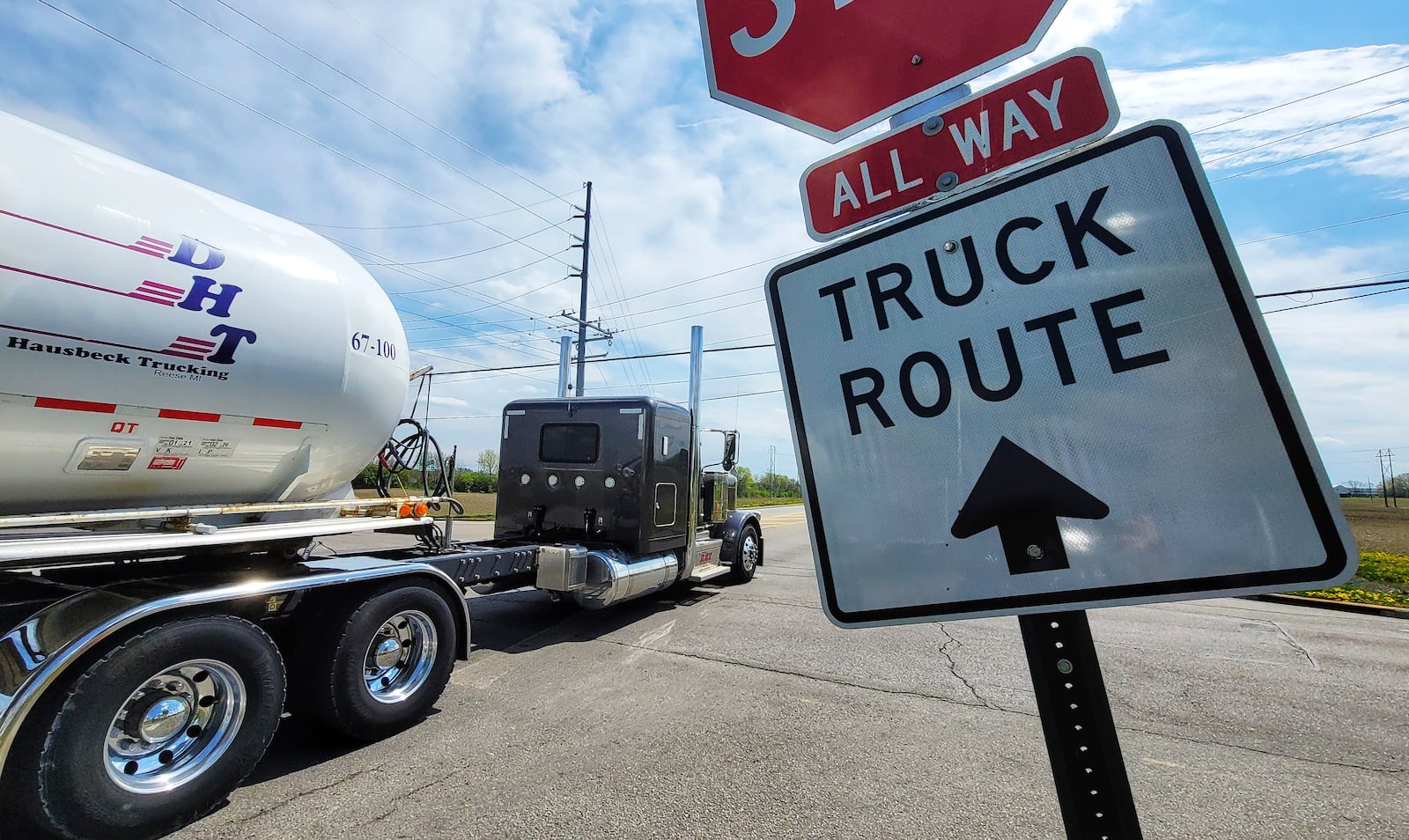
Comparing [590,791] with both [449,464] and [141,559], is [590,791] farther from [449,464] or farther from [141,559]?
[449,464]

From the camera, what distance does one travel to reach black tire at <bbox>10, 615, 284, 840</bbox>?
2.59 meters

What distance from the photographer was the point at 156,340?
315 centimetres

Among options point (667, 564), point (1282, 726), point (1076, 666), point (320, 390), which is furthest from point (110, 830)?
point (1282, 726)

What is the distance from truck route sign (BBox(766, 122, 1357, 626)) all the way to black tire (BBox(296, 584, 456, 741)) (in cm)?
369

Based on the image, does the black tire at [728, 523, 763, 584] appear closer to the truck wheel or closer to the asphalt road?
the truck wheel

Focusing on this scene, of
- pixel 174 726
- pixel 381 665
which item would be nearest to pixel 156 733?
pixel 174 726

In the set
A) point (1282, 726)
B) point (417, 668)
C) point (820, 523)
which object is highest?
point (820, 523)

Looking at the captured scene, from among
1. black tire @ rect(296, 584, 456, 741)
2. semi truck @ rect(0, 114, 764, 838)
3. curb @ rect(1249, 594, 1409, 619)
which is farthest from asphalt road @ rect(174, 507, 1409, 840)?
curb @ rect(1249, 594, 1409, 619)

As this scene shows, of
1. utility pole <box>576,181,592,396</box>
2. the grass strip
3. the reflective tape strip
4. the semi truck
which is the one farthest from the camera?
utility pole <box>576,181,592,396</box>

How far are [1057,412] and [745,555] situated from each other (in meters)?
9.03

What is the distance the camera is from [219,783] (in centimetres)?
301

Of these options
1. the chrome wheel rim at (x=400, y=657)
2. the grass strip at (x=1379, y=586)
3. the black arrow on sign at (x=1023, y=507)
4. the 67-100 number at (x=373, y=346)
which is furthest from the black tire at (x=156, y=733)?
the grass strip at (x=1379, y=586)

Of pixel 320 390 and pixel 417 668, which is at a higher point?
pixel 320 390

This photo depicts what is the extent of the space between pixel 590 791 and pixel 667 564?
4.37 m
